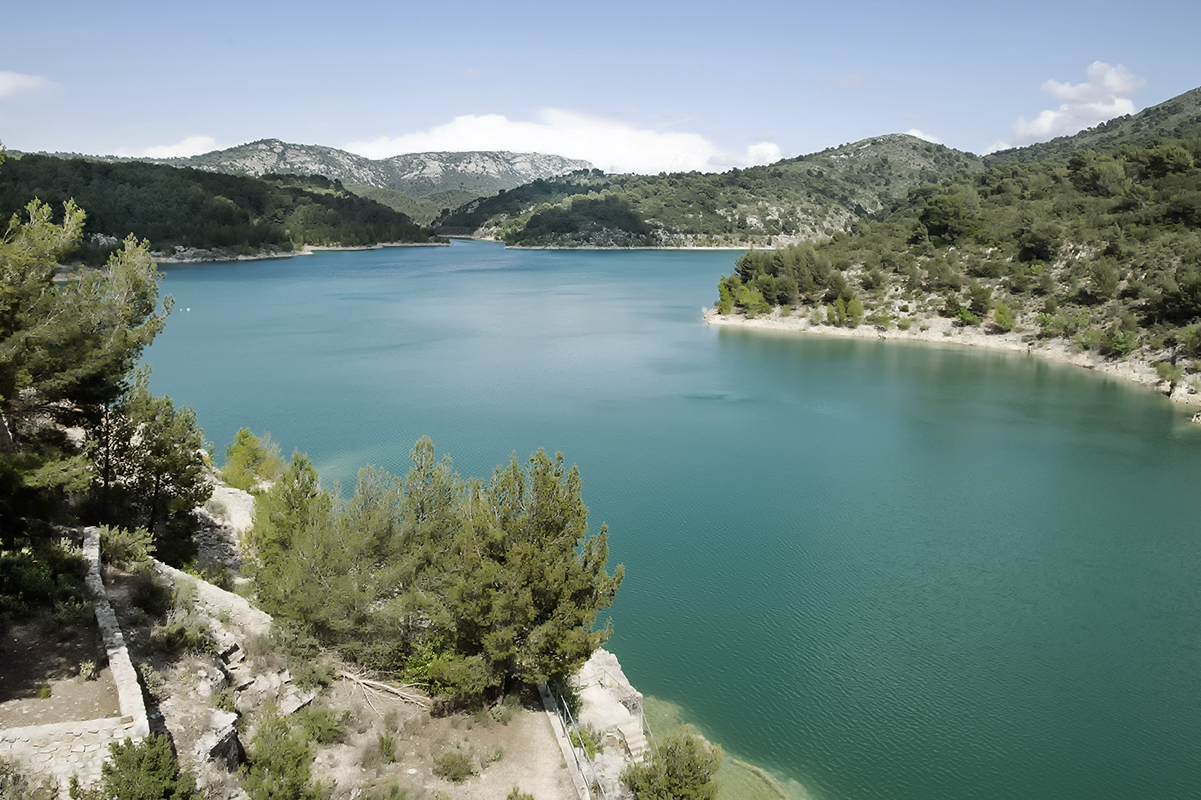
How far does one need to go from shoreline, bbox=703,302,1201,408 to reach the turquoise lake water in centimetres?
172

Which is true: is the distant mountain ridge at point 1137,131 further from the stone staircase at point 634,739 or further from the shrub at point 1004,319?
the stone staircase at point 634,739

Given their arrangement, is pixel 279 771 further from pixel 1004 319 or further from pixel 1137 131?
pixel 1137 131

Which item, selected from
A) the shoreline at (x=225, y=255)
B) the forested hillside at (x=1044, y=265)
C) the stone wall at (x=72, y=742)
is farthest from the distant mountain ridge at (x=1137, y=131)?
the shoreline at (x=225, y=255)

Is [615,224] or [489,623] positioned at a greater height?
[615,224]

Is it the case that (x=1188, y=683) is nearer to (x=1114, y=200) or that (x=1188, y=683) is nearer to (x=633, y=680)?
(x=633, y=680)

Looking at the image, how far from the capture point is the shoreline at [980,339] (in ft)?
138

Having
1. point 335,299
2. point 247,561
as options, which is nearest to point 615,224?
point 335,299

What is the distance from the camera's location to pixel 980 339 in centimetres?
5303

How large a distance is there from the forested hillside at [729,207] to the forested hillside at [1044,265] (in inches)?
3034

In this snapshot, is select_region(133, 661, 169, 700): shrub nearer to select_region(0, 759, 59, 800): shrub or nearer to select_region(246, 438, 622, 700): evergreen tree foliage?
select_region(0, 759, 59, 800): shrub

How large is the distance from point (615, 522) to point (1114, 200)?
54635 millimetres

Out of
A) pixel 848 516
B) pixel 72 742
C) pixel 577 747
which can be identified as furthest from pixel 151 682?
pixel 848 516

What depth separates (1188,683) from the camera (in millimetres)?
15758

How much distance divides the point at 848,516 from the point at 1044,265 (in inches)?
1611
